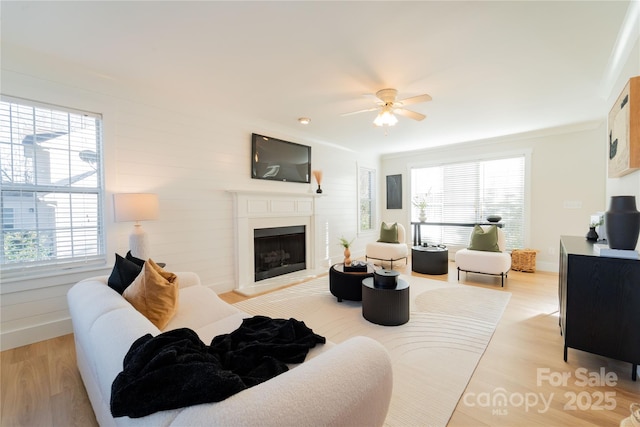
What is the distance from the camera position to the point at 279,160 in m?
4.51

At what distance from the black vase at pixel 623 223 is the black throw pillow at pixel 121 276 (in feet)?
11.3

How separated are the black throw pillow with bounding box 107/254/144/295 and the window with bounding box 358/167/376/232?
5085mm

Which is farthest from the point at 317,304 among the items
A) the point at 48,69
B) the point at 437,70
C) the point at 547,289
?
the point at 48,69

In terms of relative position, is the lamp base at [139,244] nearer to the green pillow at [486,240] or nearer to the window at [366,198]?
the window at [366,198]

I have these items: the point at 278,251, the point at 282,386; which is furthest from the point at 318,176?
the point at 282,386

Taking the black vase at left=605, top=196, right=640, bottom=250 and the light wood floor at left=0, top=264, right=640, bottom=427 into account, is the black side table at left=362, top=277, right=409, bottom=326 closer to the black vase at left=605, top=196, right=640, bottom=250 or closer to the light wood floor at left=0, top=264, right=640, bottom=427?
the light wood floor at left=0, top=264, right=640, bottom=427

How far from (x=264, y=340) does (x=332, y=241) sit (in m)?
4.22

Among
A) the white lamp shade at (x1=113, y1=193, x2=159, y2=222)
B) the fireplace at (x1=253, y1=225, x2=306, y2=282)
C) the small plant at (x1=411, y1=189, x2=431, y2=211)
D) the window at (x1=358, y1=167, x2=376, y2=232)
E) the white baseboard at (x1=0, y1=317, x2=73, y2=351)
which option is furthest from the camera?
the window at (x1=358, y1=167, x2=376, y2=232)

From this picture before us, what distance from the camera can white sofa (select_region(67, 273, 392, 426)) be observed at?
0.74m

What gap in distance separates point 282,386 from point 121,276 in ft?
5.39

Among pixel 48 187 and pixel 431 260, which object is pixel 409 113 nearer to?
pixel 431 260

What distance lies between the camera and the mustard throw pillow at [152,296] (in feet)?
5.68

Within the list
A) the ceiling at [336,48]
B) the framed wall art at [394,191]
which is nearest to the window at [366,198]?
the framed wall art at [394,191]

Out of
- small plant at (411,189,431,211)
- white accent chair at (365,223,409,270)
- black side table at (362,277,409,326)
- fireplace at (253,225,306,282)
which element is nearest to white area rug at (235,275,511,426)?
black side table at (362,277,409,326)
